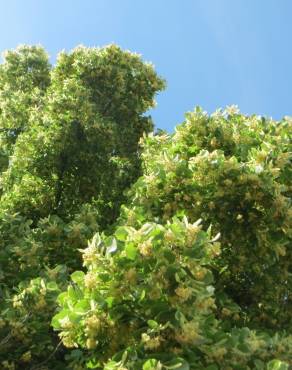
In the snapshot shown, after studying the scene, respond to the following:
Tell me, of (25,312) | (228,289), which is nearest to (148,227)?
(25,312)

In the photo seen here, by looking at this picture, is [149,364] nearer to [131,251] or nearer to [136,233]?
[131,251]

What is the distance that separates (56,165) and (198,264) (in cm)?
698

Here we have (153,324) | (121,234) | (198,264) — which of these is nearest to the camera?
(153,324)

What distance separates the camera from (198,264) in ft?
17.5

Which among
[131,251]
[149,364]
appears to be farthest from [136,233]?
[149,364]

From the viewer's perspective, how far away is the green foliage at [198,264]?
17.3 ft

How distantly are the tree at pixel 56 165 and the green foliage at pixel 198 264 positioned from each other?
94cm

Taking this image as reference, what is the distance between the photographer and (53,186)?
11.9 meters

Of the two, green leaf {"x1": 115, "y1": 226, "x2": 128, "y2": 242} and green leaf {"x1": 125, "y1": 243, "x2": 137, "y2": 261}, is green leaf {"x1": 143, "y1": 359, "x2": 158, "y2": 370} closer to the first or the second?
green leaf {"x1": 125, "y1": 243, "x2": 137, "y2": 261}

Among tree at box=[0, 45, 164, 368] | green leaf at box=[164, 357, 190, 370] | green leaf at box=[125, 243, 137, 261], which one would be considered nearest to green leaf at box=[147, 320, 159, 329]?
green leaf at box=[164, 357, 190, 370]

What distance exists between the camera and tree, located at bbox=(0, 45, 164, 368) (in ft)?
24.2

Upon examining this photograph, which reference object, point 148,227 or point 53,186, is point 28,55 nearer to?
point 53,186

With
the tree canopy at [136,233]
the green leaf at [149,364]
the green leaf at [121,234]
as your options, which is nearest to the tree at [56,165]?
the tree canopy at [136,233]

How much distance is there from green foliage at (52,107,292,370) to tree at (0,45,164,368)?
0.94m
